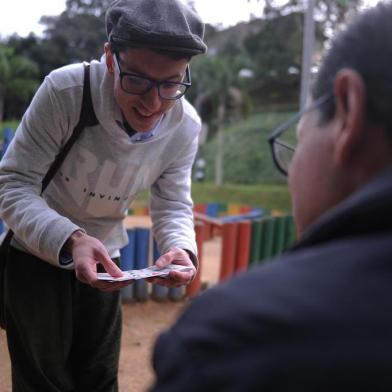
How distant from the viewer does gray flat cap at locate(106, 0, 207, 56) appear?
1.98 metres

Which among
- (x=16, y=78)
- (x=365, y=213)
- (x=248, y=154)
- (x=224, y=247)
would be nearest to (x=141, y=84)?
(x=365, y=213)

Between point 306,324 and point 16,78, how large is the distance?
26704mm

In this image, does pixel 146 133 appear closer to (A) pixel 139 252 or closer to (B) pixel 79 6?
(A) pixel 139 252

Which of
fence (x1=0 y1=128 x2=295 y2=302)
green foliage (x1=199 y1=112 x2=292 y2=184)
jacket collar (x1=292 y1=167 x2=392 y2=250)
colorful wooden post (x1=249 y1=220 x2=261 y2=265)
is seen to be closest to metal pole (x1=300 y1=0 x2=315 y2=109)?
fence (x1=0 y1=128 x2=295 y2=302)

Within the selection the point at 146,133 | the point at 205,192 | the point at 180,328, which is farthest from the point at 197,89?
the point at 180,328

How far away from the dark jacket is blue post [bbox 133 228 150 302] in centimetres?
478

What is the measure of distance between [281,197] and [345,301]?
18.2 metres

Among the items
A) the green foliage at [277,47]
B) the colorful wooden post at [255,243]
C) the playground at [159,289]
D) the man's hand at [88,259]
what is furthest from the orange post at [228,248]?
the green foliage at [277,47]

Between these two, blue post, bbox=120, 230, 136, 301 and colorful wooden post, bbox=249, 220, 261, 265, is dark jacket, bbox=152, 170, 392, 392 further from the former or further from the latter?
colorful wooden post, bbox=249, 220, 261, 265

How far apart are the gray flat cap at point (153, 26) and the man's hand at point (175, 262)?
0.74 metres

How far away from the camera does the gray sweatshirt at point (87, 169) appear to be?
80.0 inches

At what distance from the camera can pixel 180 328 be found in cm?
79

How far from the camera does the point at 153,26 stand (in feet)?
6.50

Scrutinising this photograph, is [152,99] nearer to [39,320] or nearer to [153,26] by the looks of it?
[153,26]
